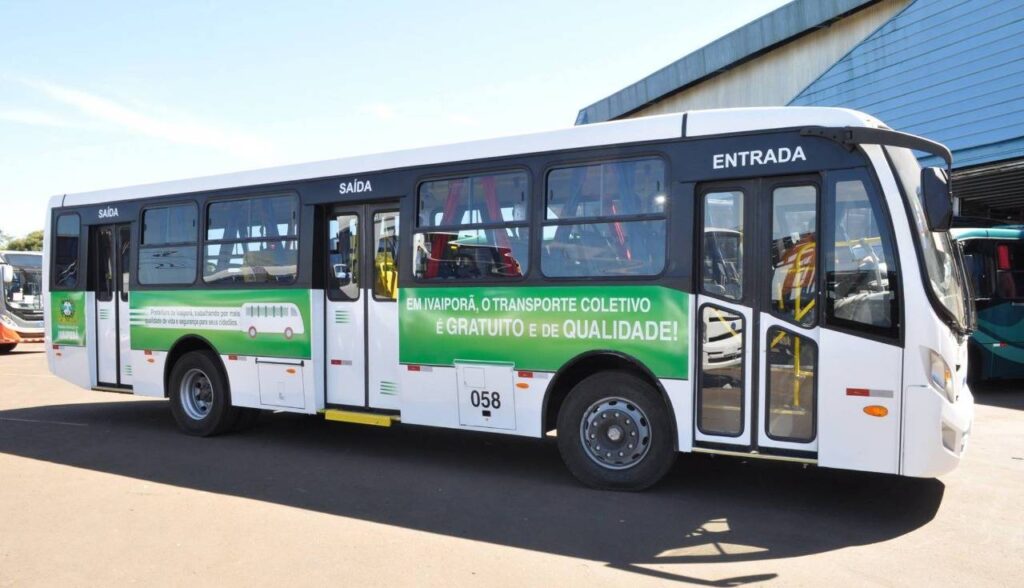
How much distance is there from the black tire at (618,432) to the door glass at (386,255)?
95.7 inches

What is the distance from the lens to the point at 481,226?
24.8 feet

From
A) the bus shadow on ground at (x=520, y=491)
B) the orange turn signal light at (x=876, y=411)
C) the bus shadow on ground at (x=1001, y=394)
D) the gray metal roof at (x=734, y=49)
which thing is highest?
the gray metal roof at (x=734, y=49)

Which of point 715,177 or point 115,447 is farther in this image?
point 115,447

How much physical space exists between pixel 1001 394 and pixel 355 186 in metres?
11.7

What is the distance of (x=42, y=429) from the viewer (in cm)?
1030

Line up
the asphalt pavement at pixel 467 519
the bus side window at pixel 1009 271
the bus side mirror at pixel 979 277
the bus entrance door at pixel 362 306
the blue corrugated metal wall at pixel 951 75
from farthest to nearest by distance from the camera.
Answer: the blue corrugated metal wall at pixel 951 75 < the bus side window at pixel 1009 271 < the bus side mirror at pixel 979 277 < the bus entrance door at pixel 362 306 < the asphalt pavement at pixel 467 519

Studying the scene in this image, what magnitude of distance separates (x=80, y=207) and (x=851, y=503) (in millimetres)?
10362

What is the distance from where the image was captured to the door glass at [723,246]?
633 cm

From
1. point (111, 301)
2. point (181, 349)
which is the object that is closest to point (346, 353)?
point (181, 349)

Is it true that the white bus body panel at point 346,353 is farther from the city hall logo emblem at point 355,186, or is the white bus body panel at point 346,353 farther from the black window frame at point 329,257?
the city hall logo emblem at point 355,186

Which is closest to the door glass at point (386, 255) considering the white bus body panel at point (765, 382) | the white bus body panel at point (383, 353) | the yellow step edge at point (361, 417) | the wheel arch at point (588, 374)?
the white bus body panel at point (383, 353)

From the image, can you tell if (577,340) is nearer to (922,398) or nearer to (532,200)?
(532,200)

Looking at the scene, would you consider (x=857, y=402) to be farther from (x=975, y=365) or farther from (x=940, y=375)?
(x=975, y=365)

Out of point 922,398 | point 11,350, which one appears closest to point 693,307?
point 922,398
